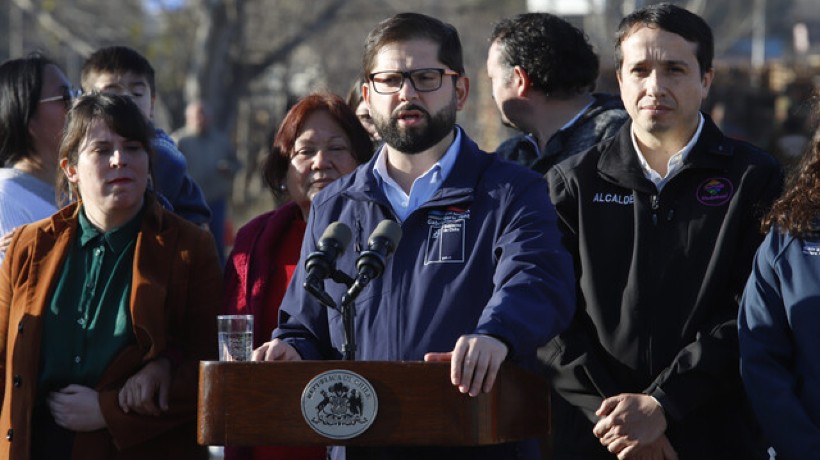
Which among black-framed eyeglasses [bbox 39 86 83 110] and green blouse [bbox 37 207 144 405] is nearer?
green blouse [bbox 37 207 144 405]

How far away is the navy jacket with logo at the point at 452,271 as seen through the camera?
15.5ft

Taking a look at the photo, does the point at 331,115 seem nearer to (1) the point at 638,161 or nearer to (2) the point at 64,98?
(2) the point at 64,98

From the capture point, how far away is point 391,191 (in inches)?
201

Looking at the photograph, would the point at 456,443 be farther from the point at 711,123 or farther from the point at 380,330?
the point at 711,123

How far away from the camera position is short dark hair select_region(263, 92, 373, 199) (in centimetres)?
643

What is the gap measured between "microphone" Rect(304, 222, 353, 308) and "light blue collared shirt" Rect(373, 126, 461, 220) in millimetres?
466

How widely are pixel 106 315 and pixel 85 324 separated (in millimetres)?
85

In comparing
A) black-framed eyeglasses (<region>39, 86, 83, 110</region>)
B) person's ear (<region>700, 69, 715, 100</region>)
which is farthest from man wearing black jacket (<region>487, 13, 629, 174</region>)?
black-framed eyeglasses (<region>39, 86, 83, 110</region>)

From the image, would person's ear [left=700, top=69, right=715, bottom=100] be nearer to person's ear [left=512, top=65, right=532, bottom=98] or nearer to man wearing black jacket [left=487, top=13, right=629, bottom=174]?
man wearing black jacket [left=487, top=13, right=629, bottom=174]

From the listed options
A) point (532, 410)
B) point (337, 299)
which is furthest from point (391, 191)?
point (532, 410)

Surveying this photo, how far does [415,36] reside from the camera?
16.7 feet

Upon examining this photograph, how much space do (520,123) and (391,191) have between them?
207cm

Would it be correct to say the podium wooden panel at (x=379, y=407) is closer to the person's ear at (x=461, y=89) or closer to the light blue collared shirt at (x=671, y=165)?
the person's ear at (x=461, y=89)

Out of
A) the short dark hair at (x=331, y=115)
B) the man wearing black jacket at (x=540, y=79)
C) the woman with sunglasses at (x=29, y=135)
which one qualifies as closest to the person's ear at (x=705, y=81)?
the man wearing black jacket at (x=540, y=79)
